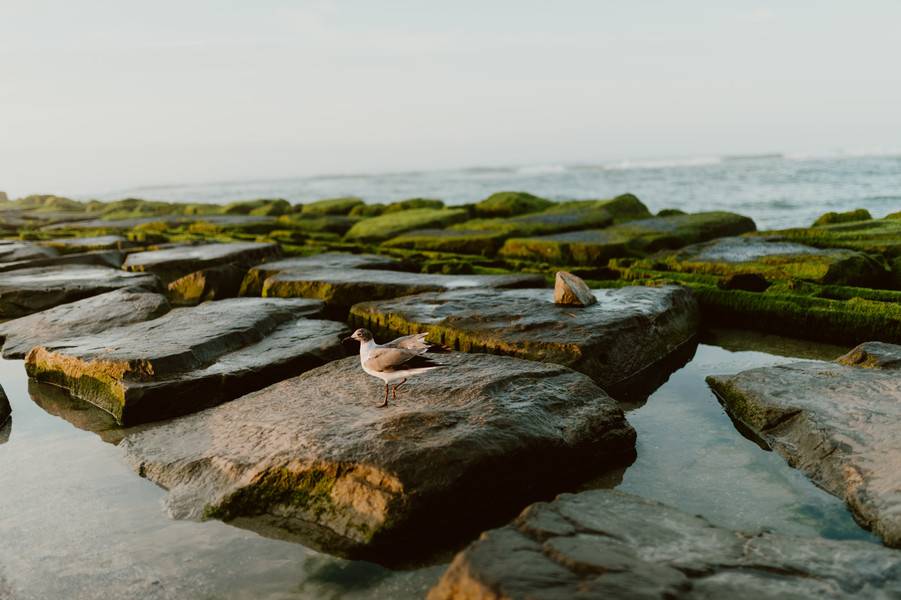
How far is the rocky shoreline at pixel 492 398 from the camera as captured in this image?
2662 mm

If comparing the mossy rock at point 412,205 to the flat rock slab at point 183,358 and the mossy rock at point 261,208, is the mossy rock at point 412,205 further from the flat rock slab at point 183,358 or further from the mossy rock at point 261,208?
the flat rock slab at point 183,358

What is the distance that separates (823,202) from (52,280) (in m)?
28.4

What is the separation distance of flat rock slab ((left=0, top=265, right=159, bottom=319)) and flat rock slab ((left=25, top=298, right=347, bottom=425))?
8.24 feet

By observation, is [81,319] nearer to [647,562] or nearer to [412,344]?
[412,344]

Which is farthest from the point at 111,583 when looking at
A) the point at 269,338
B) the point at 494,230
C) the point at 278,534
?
the point at 494,230

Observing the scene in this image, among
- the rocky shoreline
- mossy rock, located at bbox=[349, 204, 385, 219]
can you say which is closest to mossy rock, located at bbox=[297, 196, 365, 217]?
mossy rock, located at bbox=[349, 204, 385, 219]

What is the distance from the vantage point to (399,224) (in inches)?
642

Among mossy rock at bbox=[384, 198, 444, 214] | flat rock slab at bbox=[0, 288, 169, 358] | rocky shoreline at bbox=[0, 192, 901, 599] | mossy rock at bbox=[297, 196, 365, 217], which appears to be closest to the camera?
rocky shoreline at bbox=[0, 192, 901, 599]

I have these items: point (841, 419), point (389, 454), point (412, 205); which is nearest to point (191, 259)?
point (389, 454)

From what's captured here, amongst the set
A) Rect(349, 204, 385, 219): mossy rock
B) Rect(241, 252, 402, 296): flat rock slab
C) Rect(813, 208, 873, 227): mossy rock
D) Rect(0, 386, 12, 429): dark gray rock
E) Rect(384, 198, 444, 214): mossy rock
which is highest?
Rect(813, 208, 873, 227): mossy rock

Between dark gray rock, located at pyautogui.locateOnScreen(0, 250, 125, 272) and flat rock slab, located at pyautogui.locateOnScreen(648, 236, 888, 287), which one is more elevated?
flat rock slab, located at pyautogui.locateOnScreen(648, 236, 888, 287)

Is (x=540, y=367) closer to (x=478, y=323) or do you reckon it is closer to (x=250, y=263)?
(x=478, y=323)

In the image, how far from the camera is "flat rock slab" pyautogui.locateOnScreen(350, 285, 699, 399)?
5.46 metres

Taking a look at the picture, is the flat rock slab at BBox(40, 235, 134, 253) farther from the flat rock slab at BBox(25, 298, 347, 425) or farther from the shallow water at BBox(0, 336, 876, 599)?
the shallow water at BBox(0, 336, 876, 599)
